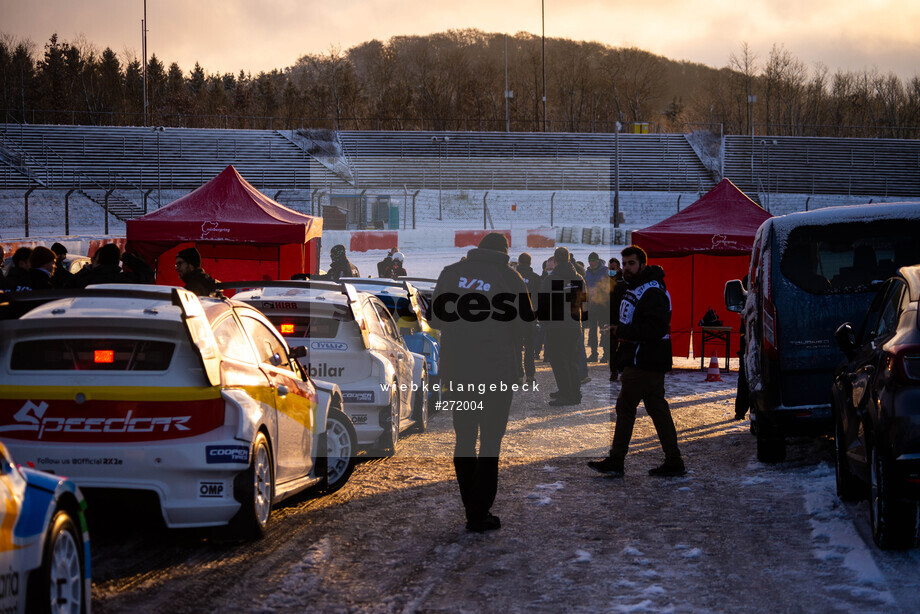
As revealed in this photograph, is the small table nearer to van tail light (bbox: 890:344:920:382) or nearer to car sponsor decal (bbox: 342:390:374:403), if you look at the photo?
car sponsor decal (bbox: 342:390:374:403)

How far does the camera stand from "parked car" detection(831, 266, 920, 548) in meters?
5.68

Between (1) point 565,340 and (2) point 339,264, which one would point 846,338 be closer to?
(1) point 565,340

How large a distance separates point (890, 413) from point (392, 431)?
470 centimetres

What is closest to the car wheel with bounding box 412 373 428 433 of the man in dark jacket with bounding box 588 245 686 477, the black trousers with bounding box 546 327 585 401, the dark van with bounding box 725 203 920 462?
the black trousers with bounding box 546 327 585 401

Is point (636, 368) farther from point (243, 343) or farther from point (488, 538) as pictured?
point (243, 343)

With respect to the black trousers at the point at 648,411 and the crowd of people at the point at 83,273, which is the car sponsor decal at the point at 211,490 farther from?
the crowd of people at the point at 83,273

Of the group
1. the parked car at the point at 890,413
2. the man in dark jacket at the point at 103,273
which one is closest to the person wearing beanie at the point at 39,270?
the man in dark jacket at the point at 103,273

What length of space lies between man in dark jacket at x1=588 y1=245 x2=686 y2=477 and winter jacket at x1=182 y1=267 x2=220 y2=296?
425cm

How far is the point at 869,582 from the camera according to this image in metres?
5.53

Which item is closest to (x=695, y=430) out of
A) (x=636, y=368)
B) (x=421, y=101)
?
(x=636, y=368)

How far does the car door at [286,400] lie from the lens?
7.02 m

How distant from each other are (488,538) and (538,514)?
828mm

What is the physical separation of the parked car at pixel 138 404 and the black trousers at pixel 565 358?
7.86 m

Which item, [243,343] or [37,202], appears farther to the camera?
[37,202]
